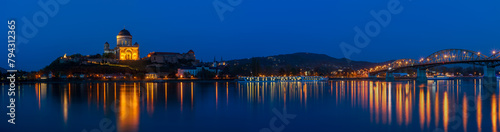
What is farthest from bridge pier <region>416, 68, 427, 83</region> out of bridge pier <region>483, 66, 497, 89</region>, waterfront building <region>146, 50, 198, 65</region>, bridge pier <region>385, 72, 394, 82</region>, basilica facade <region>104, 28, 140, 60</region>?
basilica facade <region>104, 28, 140, 60</region>

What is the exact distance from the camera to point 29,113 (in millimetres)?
19078

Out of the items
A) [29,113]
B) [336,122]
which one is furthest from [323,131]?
[29,113]

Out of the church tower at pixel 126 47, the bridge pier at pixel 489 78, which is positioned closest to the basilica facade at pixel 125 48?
the church tower at pixel 126 47

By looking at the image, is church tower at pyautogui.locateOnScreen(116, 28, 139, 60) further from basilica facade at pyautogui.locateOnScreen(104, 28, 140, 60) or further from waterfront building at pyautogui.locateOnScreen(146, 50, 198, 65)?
waterfront building at pyautogui.locateOnScreen(146, 50, 198, 65)

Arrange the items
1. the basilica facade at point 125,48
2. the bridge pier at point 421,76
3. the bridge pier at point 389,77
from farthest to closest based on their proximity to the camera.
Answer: the basilica facade at point 125,48, the bridge pier at point 389,77, the bridge pier at point 421,76

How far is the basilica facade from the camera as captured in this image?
94.6 metres

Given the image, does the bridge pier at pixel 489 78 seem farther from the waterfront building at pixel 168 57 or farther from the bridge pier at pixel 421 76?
the waterfront building at pixel 168 57

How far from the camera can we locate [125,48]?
311ft

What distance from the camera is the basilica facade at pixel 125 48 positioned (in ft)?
310

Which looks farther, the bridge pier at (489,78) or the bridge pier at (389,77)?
the bridge pier at (389,77)

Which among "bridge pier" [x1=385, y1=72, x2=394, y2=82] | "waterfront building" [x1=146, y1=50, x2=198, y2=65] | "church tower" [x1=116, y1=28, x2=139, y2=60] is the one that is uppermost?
"church tower" [x1=116, y1=28, x2=139, y2=60]

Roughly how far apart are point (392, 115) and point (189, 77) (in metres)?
64.0

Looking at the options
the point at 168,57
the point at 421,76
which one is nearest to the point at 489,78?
the point at 421,76

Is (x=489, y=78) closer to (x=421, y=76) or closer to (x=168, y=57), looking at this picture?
(x=421, y=76)
